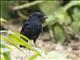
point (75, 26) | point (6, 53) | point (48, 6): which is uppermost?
point (6, 53)

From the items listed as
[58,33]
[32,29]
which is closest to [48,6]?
[58,33]

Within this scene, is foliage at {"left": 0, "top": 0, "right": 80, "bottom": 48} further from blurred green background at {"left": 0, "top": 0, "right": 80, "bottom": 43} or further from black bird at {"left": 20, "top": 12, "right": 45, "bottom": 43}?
black bird at {"left": 20, "top": 12, "right": 45, "bottom": 43}

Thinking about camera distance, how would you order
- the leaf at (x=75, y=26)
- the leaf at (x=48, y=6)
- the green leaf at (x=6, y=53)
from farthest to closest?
the leaf at (x=48, y=6) → the leaf at (x=75, y=26) → the green leaf at (x=6, y=53)

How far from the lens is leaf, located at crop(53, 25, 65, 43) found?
27.4 ft


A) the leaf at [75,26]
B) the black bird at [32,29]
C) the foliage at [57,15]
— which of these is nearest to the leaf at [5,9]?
the foliage at [57,15]

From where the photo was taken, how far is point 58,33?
842 cm

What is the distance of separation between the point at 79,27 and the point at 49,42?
84cm

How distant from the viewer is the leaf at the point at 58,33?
27.4 feet

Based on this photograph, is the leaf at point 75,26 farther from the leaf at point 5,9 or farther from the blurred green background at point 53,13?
the leaf at point 5,9

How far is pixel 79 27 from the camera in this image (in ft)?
27.1

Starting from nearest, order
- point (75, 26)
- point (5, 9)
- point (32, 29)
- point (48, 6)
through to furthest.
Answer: point (32, 29), point (75, 26), point (48, 6), point (5, 9)

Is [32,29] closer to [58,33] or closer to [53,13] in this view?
[58,33]

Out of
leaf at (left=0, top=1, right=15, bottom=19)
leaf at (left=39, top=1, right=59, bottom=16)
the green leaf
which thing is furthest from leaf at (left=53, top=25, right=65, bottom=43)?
the green leaf

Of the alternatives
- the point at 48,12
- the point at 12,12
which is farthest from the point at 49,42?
the point at 12,12
